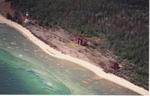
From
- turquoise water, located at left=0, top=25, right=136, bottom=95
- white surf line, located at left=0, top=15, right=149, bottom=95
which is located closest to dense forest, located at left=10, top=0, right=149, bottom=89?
white surf line, located at left=0, top=15, right=149, bottom=95

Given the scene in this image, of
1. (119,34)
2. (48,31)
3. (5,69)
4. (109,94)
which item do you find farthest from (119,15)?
(5,69)

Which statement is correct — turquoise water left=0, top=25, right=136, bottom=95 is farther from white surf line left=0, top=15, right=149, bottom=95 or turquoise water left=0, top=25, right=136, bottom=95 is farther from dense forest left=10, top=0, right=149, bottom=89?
dense forest left=10, top=0, right=149, bottom=89

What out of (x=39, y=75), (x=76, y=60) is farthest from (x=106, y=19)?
(x=39, y=75)

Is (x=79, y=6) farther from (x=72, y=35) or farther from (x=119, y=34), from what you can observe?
(x=119, y=34)

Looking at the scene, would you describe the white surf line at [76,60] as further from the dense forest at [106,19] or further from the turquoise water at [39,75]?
the dense forest at [106,19]

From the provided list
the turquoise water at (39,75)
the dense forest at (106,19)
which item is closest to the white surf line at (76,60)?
the turquoise water at (39,75)

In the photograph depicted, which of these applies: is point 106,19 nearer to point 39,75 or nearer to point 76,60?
point 76,60
